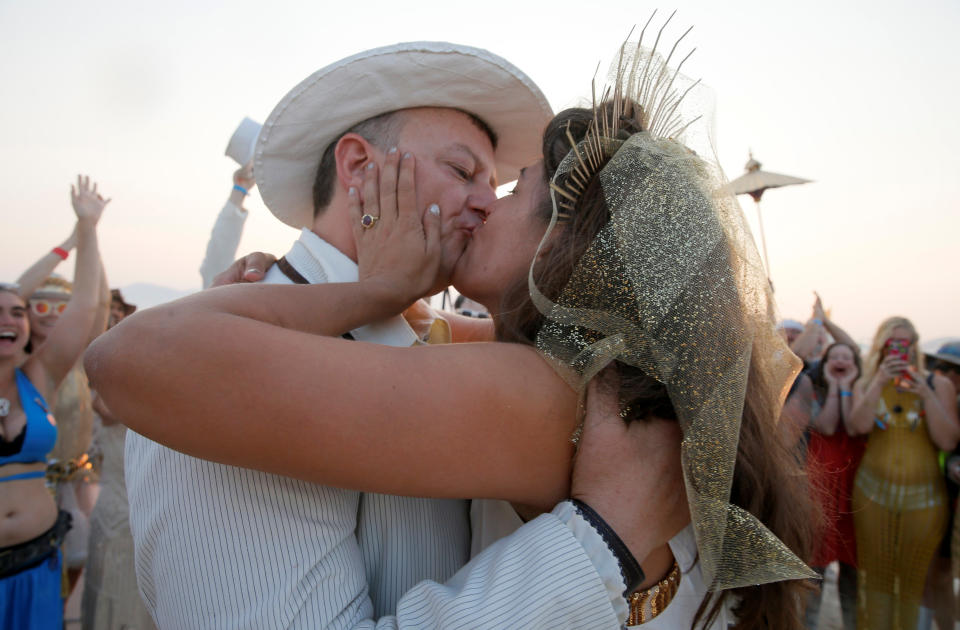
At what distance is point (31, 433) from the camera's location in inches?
154

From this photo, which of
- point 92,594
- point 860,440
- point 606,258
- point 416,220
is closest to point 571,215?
point 606,258

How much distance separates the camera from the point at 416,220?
1.77 meters

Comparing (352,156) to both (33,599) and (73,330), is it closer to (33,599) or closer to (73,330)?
(73,330)

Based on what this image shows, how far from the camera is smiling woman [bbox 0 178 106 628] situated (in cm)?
375

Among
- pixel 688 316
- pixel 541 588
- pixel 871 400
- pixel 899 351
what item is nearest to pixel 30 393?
pixel 541 588

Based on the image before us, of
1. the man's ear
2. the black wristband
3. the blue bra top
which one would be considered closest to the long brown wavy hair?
the black wristband

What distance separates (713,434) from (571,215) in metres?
0.63

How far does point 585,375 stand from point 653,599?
1.83ft

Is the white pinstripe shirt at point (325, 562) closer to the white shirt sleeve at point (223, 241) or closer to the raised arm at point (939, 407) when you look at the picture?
the white shirt sleeve at point (223, 241)

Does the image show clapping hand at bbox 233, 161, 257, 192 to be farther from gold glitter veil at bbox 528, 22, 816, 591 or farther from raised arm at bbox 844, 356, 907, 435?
raised arm at bbox 844, 356, 907, 435

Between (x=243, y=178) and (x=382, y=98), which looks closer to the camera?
(x=382, y=98)

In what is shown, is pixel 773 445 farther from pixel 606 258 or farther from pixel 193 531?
pixel 193 531

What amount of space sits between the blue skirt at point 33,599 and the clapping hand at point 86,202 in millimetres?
2525

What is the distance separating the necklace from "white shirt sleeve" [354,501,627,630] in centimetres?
11
